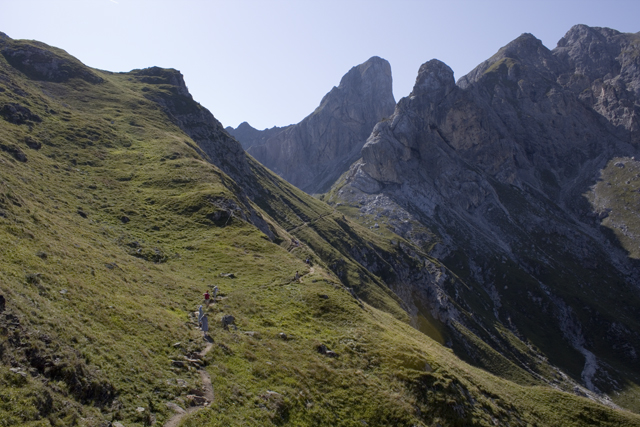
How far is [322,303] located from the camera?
1544 inches

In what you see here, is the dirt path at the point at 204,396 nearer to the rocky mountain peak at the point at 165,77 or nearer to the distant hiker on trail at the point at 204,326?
the distant hiker on trail at the point at 204,326

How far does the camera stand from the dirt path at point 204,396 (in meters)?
17.3

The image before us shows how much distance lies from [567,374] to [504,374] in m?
38.6

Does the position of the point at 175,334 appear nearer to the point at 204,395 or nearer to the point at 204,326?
the point at 204,326

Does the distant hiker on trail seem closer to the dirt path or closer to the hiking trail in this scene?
the hiking trail

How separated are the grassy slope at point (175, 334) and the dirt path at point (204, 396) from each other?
1.35 ft

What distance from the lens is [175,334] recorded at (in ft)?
83.8

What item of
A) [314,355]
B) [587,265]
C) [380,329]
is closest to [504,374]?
[380,329]

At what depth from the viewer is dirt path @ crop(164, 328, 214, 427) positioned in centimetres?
1732

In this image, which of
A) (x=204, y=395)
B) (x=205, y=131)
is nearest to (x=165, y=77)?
(x=205, y=131)

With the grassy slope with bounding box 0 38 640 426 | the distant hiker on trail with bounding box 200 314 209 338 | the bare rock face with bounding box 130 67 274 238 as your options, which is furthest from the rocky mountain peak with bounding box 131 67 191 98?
the distant hiker on trail with bounding box 200 314 209 338

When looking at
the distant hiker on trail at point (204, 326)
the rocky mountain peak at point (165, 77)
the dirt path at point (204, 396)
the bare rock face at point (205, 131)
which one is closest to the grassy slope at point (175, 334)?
the dirt path at point (204, 396)

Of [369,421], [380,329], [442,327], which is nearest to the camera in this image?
[369,421]

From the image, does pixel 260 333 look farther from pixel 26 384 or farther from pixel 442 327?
pixel 442 327
